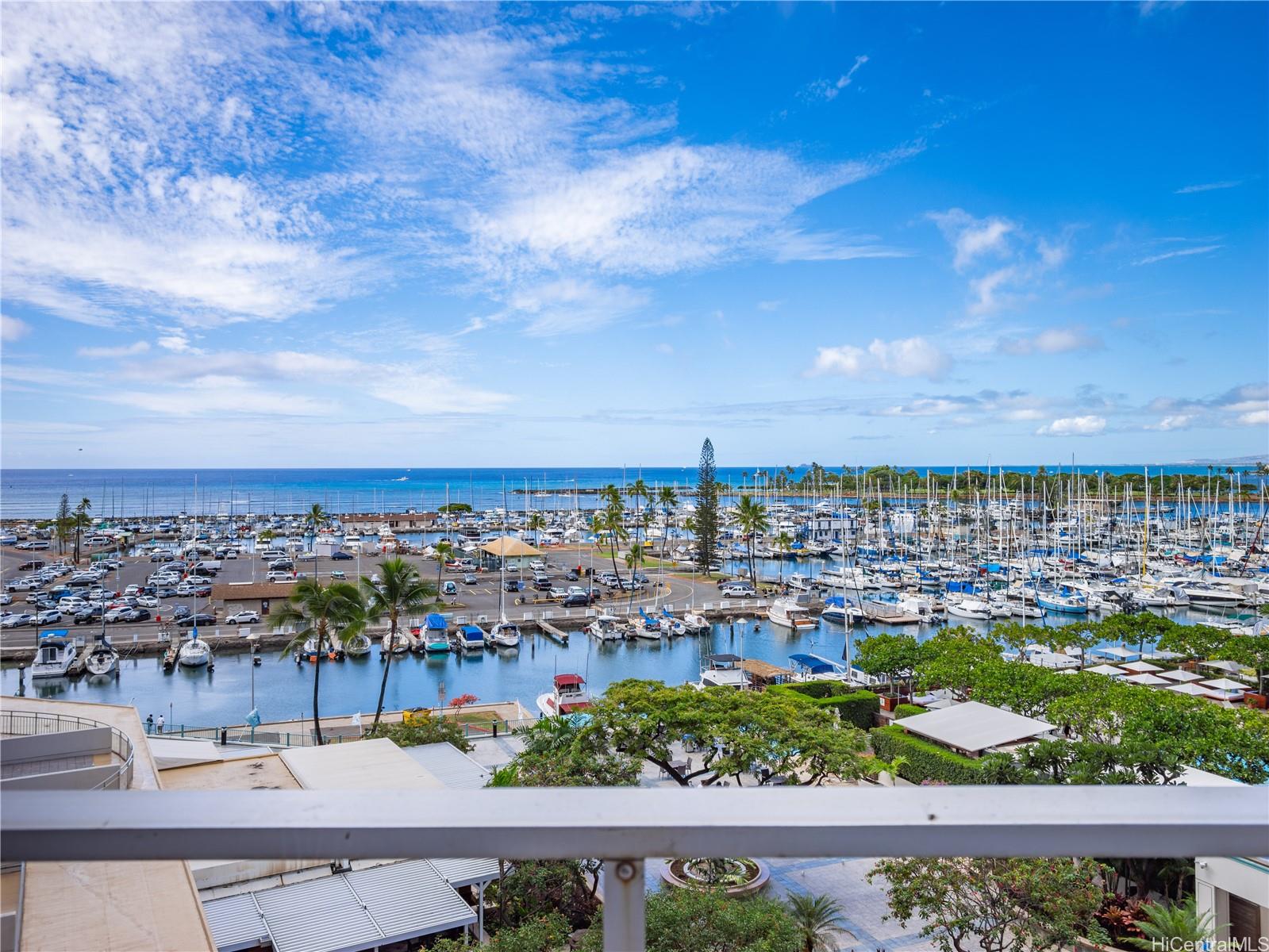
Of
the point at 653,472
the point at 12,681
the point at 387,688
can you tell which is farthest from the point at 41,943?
the point at 653,472

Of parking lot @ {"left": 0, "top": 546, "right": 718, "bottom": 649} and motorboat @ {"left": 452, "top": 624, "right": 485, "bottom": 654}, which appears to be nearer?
motorboat @ {"left": 452, "top": 624, "right": 485, "bottom": 654}

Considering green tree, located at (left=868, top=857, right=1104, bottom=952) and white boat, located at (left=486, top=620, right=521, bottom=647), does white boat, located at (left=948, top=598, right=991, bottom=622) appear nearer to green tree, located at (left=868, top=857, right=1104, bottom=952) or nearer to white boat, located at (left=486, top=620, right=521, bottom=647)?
white boat, located at (left=486, top=620, right=521, bottom=647)

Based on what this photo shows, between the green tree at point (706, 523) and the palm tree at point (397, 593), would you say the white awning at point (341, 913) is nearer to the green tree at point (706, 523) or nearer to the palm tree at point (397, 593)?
the palm tree at point (397, 593)

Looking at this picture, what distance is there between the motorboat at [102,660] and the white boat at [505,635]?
37.3 ft

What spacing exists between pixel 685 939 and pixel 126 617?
30617 mm

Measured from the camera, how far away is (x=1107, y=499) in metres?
70.1

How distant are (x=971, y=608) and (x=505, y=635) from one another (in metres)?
18.3

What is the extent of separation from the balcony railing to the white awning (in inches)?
275

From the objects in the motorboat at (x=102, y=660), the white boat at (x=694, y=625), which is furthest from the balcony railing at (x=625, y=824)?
the white boat at (x=694, y=625)

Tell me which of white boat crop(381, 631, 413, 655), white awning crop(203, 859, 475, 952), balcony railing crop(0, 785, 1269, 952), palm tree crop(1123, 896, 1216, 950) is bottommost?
white boat crop(381, 631, 413, 655)

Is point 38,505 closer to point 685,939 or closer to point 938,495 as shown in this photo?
point 938,495

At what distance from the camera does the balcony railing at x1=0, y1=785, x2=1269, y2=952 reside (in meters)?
0.75

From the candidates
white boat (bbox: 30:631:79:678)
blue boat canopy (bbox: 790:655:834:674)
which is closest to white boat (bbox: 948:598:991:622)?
blue boat canopy (bbox: 790:655:834:674)

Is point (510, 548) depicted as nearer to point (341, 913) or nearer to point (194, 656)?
point (194, 656)
